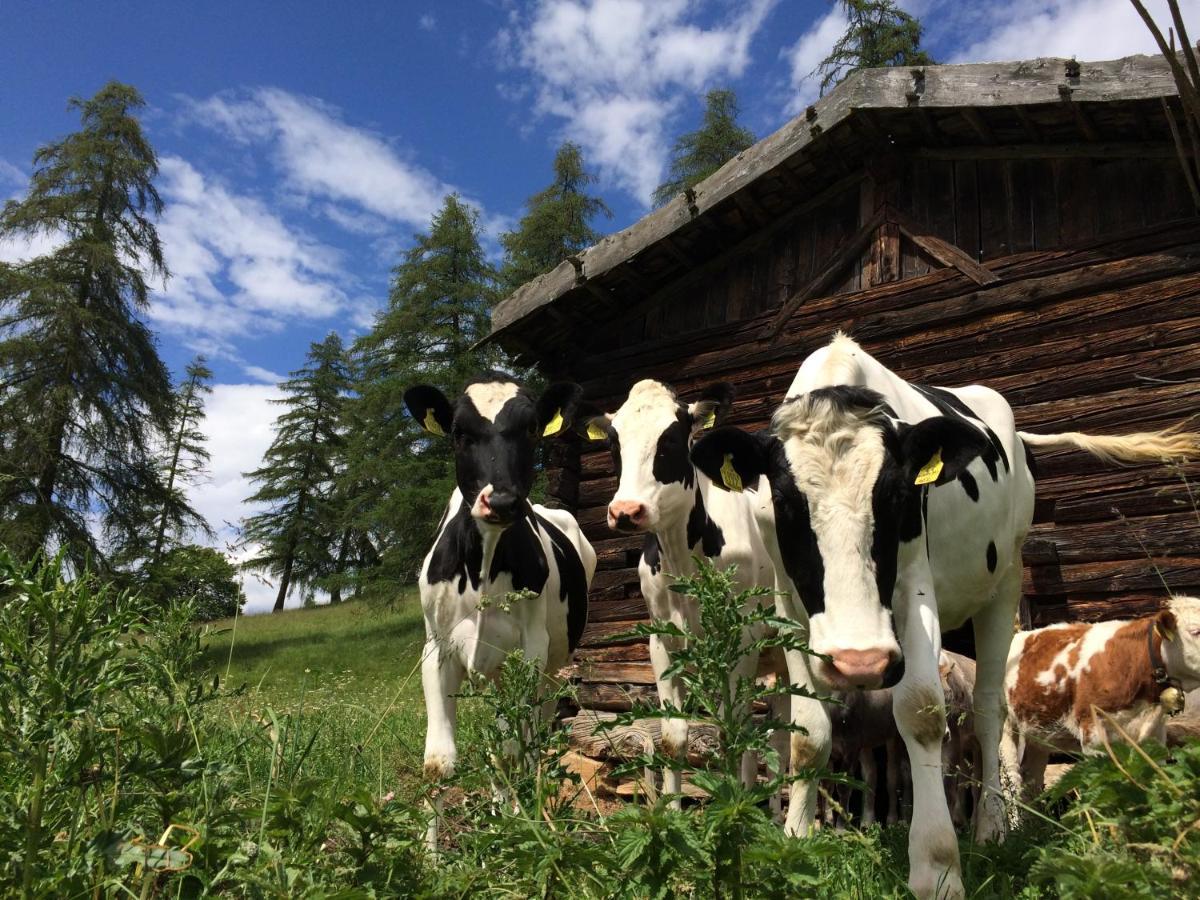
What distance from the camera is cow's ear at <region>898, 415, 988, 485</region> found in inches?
127

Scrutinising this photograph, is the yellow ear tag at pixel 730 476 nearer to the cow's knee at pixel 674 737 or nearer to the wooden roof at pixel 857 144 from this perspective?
the cow's knee at pixel 674 737

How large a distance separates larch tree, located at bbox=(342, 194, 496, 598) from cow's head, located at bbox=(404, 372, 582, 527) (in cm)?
1696

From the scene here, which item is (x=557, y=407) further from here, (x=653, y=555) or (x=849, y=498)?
(x=849, y=498)

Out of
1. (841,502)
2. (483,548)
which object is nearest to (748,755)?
(483,548)

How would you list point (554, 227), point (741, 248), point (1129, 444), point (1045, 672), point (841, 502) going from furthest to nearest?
point (554, 227), point (741, 248), point (1045, 672), point (1129, 444), point (841, 502)

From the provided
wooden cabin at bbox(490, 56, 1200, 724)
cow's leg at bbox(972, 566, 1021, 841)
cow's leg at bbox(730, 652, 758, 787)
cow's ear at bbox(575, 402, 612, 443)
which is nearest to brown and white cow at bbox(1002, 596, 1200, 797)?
wooden cabin at bbox(490, 56, 1200, 724)

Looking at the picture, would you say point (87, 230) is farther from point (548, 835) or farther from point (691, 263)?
point (548, 835)

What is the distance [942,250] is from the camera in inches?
327

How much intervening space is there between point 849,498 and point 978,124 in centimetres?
634

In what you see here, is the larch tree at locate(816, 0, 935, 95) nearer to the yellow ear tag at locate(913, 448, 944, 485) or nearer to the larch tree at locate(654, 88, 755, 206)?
the larch tree at locate(654, 88, 755, 206)

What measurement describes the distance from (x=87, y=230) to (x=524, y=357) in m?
16.4

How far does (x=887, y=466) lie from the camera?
3.13 meters

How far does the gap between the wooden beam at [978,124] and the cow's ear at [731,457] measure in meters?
5.79

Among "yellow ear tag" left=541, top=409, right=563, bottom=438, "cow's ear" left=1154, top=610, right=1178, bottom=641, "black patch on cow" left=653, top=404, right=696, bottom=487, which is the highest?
"yellow ear tag" left=541, top=409, right=563, bottom=438
